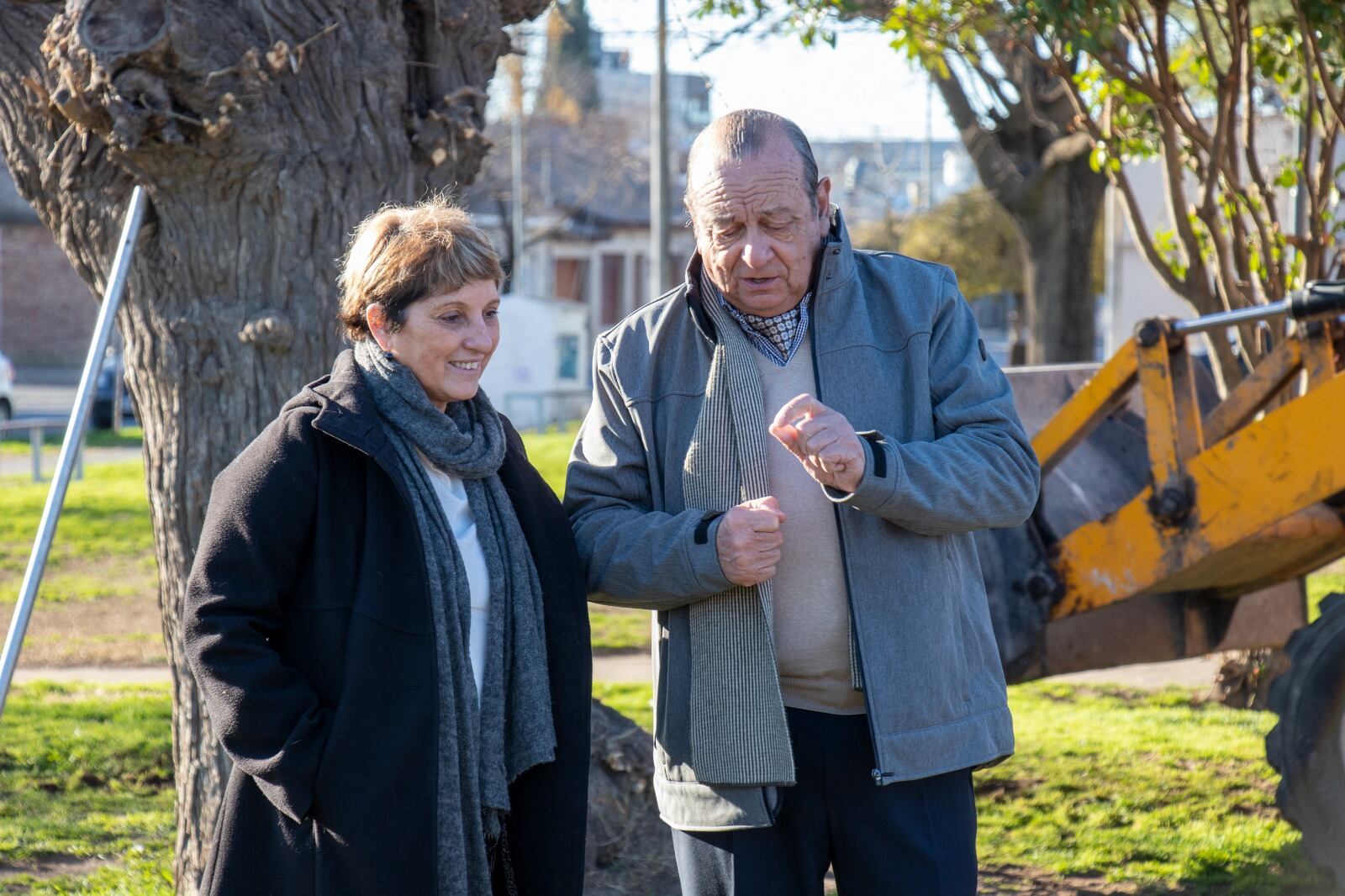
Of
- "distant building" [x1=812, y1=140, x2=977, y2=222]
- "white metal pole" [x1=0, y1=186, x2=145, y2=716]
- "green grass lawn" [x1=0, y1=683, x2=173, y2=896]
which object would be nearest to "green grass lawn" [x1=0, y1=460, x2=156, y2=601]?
"green grass lawn" [x1=0, y1=683, x2=173, y2=896]

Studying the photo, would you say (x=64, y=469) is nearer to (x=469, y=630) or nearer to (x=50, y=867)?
(x=469, y=630)

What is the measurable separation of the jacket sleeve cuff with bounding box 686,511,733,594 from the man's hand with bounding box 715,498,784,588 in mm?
11

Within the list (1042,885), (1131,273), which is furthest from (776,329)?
(1131,273)

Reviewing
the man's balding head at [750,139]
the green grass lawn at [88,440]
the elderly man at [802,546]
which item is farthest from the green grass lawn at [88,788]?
the green grass lawn at [88,440]

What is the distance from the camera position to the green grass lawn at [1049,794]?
4461 millimetres

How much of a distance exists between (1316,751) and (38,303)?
40.9 m

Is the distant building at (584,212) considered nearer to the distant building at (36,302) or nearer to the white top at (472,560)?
the distant building at (36,302)

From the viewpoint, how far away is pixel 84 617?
8.90m

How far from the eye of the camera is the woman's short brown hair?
2.43 meters

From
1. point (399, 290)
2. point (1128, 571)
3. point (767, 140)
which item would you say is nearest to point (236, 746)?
point (399, 290)

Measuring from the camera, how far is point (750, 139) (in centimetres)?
254

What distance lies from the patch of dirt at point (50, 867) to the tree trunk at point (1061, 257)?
9.55 m

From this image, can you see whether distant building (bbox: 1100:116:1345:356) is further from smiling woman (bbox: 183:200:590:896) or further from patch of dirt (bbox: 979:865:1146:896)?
smiling woman (bbox: 183:200:590:896)

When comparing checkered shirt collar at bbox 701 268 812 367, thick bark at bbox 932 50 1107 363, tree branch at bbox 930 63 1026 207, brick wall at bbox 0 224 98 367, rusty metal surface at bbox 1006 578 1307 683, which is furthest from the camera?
brick wall at bbox 0 224 98 367
